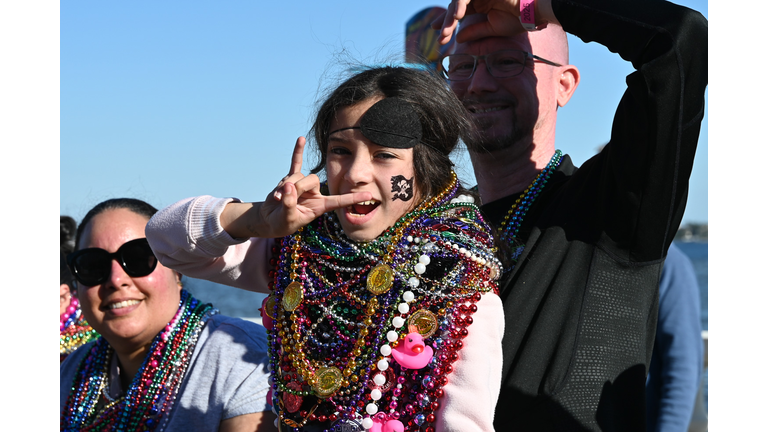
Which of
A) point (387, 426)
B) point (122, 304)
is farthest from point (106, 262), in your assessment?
point (387, 426)

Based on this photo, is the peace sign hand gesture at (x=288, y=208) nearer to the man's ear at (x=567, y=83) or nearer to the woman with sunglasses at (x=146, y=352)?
the woman with sunglasses at (x=146, y=352)

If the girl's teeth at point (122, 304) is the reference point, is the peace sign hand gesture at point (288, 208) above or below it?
above

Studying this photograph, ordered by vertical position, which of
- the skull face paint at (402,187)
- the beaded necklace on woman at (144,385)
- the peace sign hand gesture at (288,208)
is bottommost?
the beaded necklace on woman at (144,385)

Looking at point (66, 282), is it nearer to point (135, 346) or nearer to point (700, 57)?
point (135, 346)

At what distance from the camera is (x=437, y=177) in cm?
205

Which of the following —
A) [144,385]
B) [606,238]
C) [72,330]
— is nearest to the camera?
[606,238]

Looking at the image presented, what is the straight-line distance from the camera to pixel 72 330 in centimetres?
347

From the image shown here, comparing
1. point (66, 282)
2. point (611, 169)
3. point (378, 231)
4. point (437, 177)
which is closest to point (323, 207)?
point (378, 231)

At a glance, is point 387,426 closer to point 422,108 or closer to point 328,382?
point 328,382

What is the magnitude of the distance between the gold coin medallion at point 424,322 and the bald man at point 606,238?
12.0 inches

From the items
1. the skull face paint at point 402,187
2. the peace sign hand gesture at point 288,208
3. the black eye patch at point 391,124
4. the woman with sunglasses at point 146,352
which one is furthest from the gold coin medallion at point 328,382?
the woman with sunglasses at point 146,352

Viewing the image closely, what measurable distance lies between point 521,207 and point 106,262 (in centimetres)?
166

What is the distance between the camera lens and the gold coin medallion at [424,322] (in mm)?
1826

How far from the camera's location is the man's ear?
2826 millimetres
